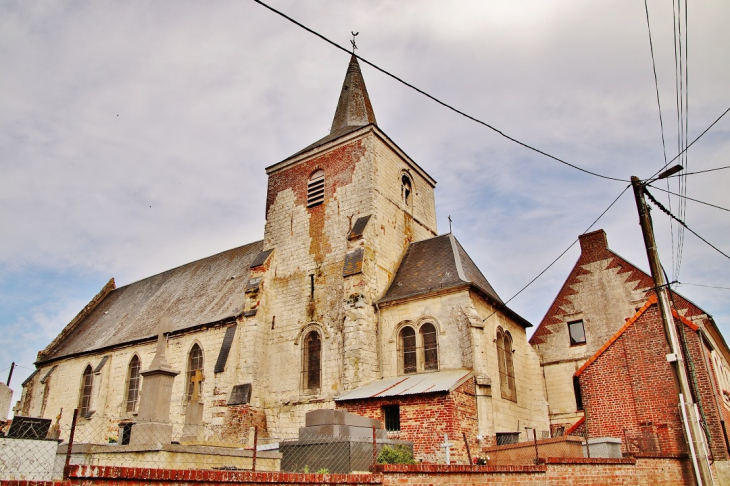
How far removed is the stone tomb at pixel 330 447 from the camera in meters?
10.8

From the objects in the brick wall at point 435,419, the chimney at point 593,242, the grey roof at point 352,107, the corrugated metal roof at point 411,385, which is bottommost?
the brick wall at point 435,419

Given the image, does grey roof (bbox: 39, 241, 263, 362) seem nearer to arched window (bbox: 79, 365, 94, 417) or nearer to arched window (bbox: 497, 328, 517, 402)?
arched window (bbox: 79, 365, 94, 417)

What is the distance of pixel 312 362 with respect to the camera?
18781 millimetres

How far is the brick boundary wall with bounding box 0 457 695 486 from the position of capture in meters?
5.11

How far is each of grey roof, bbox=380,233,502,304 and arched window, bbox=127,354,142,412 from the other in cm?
1223

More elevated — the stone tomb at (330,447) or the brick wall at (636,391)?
the brick wall at (636,391)

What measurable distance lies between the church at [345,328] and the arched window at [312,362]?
4 cm

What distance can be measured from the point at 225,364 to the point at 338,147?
947 cm

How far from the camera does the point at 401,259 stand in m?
20.9

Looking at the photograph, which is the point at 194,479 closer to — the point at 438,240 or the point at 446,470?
the point at 446,470

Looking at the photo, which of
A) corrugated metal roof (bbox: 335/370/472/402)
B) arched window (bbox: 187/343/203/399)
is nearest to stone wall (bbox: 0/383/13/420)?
corrugated metal roof (bbox: 335/370/472/402)

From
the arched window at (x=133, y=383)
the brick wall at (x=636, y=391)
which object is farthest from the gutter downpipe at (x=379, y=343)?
the arched window at (x=133, y=383)

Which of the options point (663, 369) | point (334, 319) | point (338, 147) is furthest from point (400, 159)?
point (663, 369)

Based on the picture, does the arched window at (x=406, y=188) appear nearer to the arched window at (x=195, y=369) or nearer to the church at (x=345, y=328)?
the church at (x=345, y=328)
